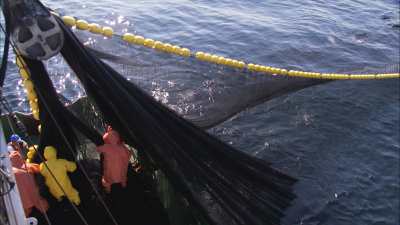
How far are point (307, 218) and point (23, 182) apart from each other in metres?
5.56

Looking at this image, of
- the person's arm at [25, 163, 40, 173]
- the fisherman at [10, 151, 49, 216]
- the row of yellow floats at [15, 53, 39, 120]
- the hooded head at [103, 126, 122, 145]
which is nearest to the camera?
the row of yellow floats at [15, 53, 39, 120]

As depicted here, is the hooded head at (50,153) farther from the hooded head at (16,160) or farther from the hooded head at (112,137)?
the hooded head at (112,137)

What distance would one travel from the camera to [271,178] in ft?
23.0

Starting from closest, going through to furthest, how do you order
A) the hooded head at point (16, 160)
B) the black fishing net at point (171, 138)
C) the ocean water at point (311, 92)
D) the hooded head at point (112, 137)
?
the black fishing net at point (171, 138) < the hooded head at point (16, 160) < the hooded head at point (112, 137) < the ocean water at point (311, 92)

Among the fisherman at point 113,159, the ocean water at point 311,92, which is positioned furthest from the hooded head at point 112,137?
the ocean water at point 311,92

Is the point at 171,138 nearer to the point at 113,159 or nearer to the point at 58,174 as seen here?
the point at 113,159

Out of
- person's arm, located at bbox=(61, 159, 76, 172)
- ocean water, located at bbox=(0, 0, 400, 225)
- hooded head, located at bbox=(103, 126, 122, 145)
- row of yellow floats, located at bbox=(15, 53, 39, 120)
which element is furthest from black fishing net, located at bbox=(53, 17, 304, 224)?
ocean water, located at bbox=(0, 0, 400, 225)

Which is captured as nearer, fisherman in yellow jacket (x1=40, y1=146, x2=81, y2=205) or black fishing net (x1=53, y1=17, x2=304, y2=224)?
black fishing net (x1=53, y1=17, x2=304, y2=224)

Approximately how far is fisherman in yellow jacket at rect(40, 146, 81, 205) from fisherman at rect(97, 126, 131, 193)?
494 mm

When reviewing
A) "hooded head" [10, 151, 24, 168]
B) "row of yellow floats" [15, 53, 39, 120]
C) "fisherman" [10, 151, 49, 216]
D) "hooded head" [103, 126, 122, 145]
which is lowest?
"fisherman" [10, 151, 49, 216]

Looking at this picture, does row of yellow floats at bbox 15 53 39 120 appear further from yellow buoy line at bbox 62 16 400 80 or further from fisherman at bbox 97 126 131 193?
fisherman at bbox 97 126 131 193

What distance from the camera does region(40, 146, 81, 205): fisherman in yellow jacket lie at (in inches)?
238

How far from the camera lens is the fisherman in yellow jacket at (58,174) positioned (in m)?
6.04

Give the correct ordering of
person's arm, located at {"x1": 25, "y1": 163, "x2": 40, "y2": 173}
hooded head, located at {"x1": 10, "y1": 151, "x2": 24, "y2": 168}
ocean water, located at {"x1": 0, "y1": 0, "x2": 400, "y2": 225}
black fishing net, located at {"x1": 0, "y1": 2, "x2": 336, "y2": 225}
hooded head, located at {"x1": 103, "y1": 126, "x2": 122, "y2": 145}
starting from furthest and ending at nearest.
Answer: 1. ocean water, located at {"x1": 0, "y1": 0, "x2": 400, "y2": 225}
2. hooded head, located at {"x1": 103, "y1": 126, "x2": 122, "y2": 145}
3. person's arm, located at {"x1": 25, "y1": 163, "x2": 40, "y2": 173}
4. hooded head, located at {"x1": 10, "y1": 151, "x2": 24, "y2": 168}
5. black fishing net, located at {"x1": 0, "y1": 2, "x2": 336, "y2": 225}
